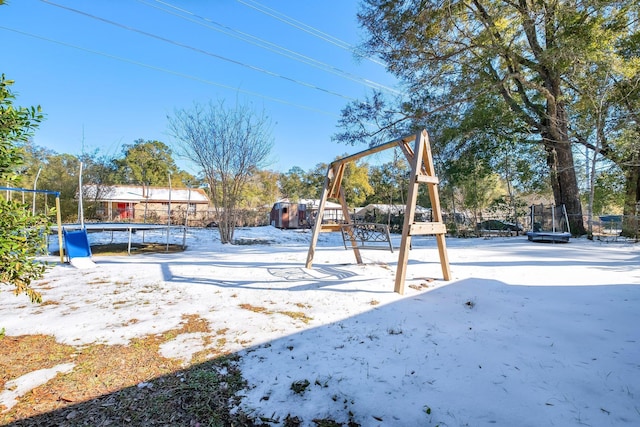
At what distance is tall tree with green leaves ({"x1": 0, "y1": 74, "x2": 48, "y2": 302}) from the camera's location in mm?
1732

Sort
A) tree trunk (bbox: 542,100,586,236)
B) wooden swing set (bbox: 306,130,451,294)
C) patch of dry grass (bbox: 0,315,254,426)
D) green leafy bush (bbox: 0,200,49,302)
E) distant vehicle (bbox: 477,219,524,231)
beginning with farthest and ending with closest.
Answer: distant vehicle (bbox: 477,219,524,231) < tree trunk (bbox: 542,100,586,236) < wooden swing set (bbox: 306,130,451,294) < green leafy bush (bbox: 0,200,49,302) < patch of dry grass (bbox: 0,315,254,426)

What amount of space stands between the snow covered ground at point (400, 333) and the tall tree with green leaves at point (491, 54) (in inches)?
293

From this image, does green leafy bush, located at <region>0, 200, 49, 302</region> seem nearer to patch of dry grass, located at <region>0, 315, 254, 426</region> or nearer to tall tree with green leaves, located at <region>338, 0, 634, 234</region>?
patch of dry grass, located at <region>0, 315, 254, 426</region>

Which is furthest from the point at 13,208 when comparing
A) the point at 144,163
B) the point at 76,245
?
the point at 144,163

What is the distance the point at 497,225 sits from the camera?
1432 cm

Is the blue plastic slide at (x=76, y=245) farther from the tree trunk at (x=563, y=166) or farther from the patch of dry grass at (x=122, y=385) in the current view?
the tree trunk at (x=563, y=166)

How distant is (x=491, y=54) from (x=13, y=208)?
1173 centimetres

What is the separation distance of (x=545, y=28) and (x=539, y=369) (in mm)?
11888

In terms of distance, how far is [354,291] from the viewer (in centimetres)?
353

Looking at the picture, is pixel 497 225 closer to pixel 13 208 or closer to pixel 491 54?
pixel 491 54

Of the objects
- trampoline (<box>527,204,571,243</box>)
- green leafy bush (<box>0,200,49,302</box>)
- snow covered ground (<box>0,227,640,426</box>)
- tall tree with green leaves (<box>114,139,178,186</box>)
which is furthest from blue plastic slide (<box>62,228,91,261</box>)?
tall tree with green leaves (<box>114,139,178,186</box>)

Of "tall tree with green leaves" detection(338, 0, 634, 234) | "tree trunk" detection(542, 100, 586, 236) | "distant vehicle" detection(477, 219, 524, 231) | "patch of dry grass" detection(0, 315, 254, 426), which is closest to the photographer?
"patch of dry grass" detection(0, 315, 254, 426)

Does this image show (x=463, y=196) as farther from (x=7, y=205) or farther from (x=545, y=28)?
(x=7, y=205)

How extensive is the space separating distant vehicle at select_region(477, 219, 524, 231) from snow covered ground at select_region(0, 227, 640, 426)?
33.1 feet
